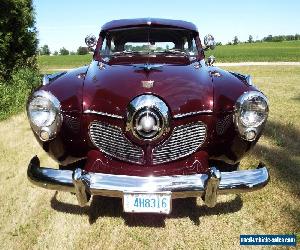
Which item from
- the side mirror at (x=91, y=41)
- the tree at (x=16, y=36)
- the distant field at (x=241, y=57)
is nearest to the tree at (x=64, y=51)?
the distant field at (x=241, y=57)

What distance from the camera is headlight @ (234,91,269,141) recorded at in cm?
315

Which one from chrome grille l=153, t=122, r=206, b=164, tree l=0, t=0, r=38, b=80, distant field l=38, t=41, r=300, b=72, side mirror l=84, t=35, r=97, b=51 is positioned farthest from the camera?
distant field l=38, t=41, r=300, b=72

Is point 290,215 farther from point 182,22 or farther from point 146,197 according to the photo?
point 182,22

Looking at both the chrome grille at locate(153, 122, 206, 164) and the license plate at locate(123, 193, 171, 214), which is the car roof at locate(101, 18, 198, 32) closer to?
the chrome grille at locate(153, 122, 206, 164)

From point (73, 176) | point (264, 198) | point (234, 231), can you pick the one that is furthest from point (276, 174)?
point (73, 176)

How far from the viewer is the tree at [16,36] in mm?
10102

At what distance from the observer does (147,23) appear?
471 cm

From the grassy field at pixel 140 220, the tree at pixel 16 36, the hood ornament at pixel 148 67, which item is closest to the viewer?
the grassy field at pixel 140 220

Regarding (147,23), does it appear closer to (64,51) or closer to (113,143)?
(113,143)

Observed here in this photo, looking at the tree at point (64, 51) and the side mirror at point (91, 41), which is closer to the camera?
the side mirror at point (91, 41)

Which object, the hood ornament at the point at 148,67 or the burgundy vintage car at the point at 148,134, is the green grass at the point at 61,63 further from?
the burgundy vintage car at the point at 148,134

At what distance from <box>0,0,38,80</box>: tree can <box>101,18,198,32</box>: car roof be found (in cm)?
578

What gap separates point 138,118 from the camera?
118 inches

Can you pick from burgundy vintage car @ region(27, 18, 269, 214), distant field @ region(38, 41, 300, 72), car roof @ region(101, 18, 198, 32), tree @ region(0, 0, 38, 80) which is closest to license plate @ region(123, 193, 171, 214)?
burgundy vintage car @ region(27, 18, 269, 214)
